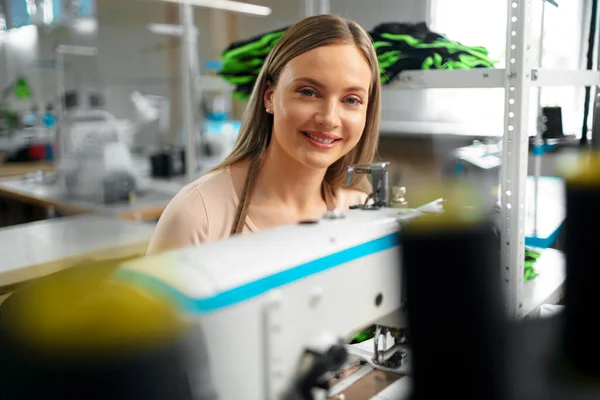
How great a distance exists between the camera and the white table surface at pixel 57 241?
1.95 metres

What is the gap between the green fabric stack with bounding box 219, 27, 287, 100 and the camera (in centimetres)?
153

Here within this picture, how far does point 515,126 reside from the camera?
994mm

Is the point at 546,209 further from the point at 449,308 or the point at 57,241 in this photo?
the point at 57,241

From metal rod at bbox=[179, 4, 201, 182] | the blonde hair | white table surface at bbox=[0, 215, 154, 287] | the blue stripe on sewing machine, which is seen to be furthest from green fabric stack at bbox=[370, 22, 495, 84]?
metal rod at bbox=[179, 4, 201, 182]

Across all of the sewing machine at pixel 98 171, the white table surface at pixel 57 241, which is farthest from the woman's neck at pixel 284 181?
the sewing machine at pixel 98 171

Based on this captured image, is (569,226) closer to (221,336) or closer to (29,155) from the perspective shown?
(221,336)

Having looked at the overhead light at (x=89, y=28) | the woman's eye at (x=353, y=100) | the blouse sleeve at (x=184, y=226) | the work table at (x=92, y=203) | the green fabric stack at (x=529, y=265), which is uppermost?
the overhead light at (x=89, y=28)

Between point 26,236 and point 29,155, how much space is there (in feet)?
7.37

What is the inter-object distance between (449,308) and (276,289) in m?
0.20

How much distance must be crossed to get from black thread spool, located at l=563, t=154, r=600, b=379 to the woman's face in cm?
40

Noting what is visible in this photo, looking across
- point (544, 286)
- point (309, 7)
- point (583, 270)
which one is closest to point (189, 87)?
point (309, 7)

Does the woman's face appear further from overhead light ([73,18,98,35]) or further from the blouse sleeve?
overhead light ([73,18,98,35])

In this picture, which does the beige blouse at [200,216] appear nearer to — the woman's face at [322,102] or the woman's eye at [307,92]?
the woman's face at [322,102]

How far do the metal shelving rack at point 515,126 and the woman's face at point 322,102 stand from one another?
0.79 feet
